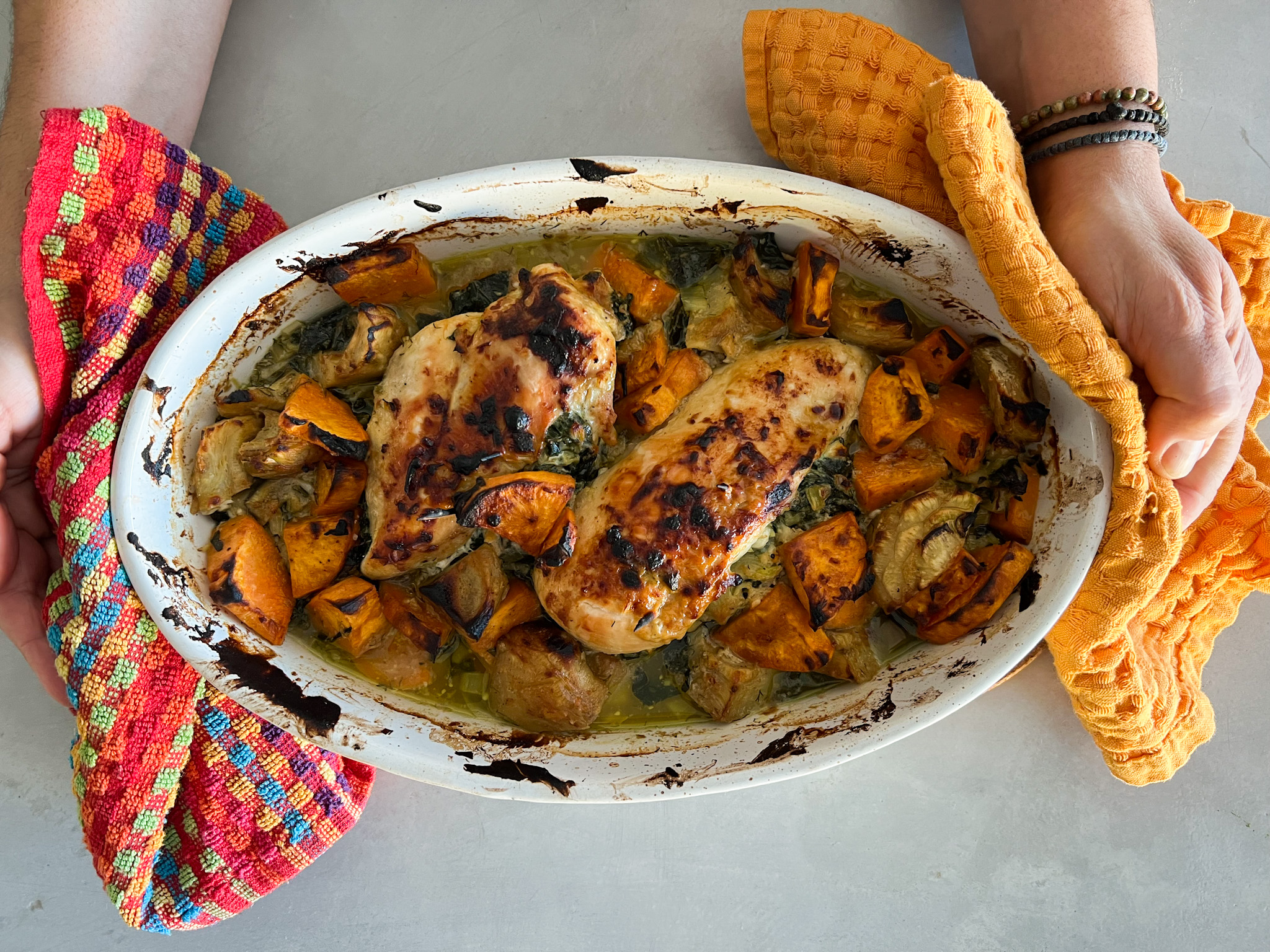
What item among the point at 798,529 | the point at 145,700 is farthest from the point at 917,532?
the point at 145,700

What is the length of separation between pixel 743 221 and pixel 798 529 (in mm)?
449

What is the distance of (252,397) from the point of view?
46.8 inches

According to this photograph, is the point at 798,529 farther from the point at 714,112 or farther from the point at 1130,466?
the point at 714,112

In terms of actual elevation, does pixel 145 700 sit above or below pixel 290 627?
below

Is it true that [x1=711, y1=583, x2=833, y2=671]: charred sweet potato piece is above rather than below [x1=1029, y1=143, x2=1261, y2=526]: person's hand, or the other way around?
below

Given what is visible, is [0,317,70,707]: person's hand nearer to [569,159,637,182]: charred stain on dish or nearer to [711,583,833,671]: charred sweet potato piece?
[569,159,637,182]: charred stain on dish

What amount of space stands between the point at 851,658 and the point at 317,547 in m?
A: 0.79

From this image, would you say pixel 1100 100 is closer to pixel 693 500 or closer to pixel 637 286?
pixel 637 286

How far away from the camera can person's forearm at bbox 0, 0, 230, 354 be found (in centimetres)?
128

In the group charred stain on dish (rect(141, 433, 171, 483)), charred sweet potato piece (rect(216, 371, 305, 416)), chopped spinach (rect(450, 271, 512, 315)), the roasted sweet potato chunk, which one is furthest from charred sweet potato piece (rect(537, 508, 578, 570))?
charred stain on dish (rect(141, 433, 171, 483))

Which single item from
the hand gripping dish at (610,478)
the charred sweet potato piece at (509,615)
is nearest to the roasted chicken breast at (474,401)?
the hand gripping dish at (610,478)

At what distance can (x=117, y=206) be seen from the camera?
115 cm

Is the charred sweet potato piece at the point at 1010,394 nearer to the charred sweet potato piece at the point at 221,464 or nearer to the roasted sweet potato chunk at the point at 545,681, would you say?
the roasted sweet potato chunk at the point at 545,681

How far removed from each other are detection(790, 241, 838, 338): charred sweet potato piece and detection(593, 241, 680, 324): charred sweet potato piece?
0.18 m
